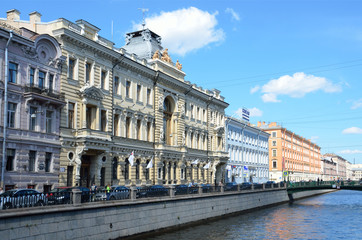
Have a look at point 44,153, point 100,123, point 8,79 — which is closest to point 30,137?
point 44,153

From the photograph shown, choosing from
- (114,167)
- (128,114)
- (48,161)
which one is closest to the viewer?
(48,161)

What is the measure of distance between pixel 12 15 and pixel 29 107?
9752 millimetres

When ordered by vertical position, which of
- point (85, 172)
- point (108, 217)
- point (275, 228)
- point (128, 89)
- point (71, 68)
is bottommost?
point (275, 228)

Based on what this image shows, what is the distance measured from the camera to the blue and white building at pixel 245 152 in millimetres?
69438

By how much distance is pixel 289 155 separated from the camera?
108 meters

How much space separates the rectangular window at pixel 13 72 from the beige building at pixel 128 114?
15.0 ft

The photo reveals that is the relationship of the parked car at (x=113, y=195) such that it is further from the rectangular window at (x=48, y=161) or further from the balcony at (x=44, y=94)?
the balcony at (x=44, y=94)

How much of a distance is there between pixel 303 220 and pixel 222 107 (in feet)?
94.7

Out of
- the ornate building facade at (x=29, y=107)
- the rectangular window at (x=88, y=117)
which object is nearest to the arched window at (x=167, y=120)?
the rectangular window at (x=88, y=117)

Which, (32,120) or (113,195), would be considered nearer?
(113,195)

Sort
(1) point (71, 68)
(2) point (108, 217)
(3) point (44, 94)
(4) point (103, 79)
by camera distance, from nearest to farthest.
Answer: (2) point (108, 217)
(3) point (44, 94)
(1) point (71, 68)
(4) point (103, 79)

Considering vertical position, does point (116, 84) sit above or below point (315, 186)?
above

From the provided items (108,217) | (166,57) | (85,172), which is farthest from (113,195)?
(166,57)

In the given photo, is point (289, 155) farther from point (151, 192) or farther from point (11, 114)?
point (11, 114)
